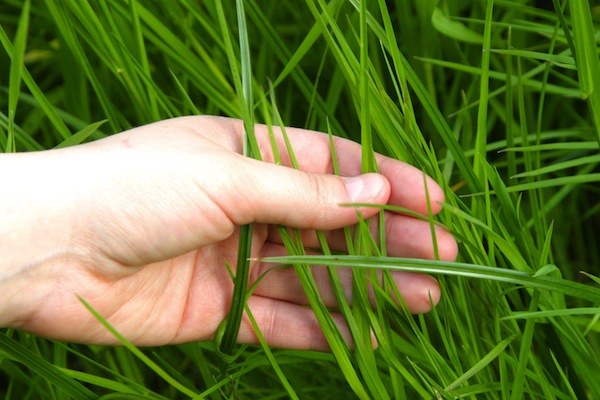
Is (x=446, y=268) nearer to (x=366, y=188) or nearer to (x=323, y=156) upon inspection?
(x=366, y=188)

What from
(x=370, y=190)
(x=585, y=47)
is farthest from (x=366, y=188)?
(x=585, y=47)

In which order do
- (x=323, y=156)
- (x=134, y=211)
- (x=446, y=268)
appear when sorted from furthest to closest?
(x=323, y=156)
(x=134, y=211)
(x=446, y=268)

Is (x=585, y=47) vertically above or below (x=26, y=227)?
above

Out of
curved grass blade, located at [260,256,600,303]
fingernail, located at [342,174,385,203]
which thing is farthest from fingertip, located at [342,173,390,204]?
curved grass blade, located at [260,256,600,303]

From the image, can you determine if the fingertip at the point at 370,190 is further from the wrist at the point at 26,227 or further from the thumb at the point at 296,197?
the wrist at the point at 26,227

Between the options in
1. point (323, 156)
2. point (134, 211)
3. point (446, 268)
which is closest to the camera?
point (446, 268)

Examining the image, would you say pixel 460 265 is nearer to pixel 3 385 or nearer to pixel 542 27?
pixel 542 27

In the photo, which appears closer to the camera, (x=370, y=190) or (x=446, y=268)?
(x=446, y=268)

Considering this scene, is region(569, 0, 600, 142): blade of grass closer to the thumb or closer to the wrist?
the thumb
